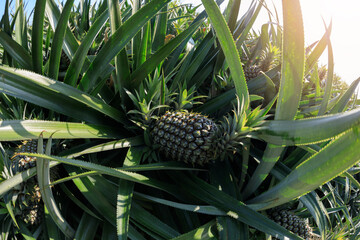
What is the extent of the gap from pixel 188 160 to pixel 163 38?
64 centimetres

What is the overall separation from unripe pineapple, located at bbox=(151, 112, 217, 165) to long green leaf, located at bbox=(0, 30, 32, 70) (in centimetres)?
53

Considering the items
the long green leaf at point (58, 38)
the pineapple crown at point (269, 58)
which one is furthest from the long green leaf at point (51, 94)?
the pineapple crown at point (269, 58)

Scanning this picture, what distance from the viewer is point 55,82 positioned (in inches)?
30.2

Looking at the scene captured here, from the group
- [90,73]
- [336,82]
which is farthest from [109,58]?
[336,82]

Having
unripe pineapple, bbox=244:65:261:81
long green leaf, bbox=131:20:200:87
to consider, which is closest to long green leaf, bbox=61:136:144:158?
long green leaf, bbox=131:20:200:87

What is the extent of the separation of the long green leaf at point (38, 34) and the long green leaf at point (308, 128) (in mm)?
763

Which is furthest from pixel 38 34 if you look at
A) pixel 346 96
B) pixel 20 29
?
pixel 346 96

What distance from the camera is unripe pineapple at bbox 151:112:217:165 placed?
30.1 inches

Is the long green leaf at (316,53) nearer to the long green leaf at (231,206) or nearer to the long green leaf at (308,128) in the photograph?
the long green leaf at (308,128)

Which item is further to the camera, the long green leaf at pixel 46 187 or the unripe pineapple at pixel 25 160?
the unripe pineapple at pixel 25 160

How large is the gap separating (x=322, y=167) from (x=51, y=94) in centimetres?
77

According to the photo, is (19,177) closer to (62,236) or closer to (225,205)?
(62,236)

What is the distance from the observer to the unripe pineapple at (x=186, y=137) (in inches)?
30.1

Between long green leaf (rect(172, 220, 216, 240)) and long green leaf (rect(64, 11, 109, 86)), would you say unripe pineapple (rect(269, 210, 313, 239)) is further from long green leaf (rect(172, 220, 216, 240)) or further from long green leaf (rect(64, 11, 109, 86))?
long green leaf (rect(64, 11, 109, 86))
